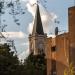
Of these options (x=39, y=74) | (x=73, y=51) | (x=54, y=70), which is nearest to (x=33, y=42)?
(x=39, y=74)

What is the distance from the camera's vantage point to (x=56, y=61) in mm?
46750

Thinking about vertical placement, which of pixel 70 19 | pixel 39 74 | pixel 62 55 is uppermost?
pixel 70 19

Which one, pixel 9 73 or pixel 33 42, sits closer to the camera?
pixel 9 73

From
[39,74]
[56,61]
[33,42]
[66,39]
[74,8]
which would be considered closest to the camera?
[74,8]

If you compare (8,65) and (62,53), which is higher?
(62,53)

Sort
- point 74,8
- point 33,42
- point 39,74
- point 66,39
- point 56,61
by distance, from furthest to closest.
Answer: point 33,42
point 39,74
point 56,61
point 66,39
point 74,8

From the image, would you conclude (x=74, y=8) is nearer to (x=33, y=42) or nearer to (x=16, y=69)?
(x=16, y=69)

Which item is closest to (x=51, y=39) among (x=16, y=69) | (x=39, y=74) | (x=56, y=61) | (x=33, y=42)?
(x=56, y=61)

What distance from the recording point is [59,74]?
147 ft

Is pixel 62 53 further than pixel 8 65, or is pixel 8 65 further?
pixel 62 53

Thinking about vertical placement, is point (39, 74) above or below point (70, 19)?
below

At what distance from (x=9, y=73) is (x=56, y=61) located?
6.91m

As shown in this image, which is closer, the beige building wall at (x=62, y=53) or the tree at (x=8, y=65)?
the tree at (x=8, y=65)

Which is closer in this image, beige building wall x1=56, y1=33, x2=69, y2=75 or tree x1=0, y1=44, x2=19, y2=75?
tree x1=0, y1=44, x2=19, y2=75
